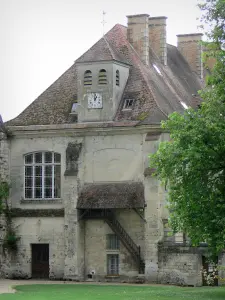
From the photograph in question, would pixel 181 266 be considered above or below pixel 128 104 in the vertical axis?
below

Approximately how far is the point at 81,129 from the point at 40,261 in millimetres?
8087

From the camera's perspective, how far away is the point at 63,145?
178 feet

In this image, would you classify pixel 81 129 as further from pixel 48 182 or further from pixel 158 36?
pixel 158 36

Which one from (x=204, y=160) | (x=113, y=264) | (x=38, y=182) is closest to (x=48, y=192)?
(x=38, y=182)

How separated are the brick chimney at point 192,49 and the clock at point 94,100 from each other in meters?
18.1

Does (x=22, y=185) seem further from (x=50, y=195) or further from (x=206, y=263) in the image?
(x=206, y=263)

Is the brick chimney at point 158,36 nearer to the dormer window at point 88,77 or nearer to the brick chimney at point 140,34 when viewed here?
the brick chimney at point 140,34

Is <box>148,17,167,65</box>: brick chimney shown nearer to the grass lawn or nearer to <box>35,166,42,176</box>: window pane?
<box>35,166,42,176</box>: window pane

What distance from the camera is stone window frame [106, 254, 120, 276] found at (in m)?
52.8

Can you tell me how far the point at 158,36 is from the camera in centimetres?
6281

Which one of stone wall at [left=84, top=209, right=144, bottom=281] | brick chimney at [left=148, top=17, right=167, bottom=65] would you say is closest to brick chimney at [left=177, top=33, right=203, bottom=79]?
brick chimney at [left=148, top=17, right=167, bottom=65]

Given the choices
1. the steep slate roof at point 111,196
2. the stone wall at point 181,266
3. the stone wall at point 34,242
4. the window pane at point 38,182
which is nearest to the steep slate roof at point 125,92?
the window pane at point 38,182

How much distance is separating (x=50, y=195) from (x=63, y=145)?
3.05 m

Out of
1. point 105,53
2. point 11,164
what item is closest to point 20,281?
point 11,164
